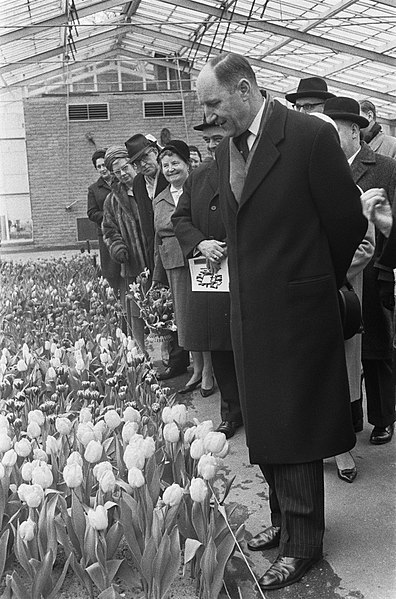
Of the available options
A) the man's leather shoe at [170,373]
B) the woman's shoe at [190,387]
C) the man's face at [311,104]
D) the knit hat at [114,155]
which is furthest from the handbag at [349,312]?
the knit hat at [114,155]

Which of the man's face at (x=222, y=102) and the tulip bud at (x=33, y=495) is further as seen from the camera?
the man's face at (x=222, y=102)

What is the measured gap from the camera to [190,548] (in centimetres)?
204

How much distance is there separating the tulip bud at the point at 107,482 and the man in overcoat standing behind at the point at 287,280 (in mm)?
424

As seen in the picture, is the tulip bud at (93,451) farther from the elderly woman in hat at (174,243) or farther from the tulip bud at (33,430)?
the elderly woman in hat at (174,243)

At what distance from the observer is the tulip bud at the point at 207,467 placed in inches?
83.2

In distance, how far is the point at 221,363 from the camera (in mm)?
3715

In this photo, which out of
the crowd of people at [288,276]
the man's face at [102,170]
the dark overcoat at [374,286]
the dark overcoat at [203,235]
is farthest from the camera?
the man's face at [102,170]

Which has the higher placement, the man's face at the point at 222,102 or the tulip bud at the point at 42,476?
the man's face at the point at 222,102

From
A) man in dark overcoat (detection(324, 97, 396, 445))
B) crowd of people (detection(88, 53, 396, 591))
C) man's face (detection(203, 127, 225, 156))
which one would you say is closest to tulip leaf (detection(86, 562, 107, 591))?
crowd of people (detection(88, 53, 396, 591))

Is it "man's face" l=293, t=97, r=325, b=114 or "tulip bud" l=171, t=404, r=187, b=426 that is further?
"man's face" l=293, t=97, r=325, b=114

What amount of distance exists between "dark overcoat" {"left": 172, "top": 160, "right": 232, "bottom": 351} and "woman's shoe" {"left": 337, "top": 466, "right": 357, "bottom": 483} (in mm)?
811

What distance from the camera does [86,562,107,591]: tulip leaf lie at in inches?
76.8

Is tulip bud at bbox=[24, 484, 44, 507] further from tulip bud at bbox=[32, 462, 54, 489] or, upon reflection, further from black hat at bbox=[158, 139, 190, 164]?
black hat at bbox=[158, 139, 190, 164]

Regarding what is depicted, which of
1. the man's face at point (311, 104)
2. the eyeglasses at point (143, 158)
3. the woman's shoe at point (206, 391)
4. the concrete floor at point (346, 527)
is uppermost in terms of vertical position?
the man's face at point (311, 104)
